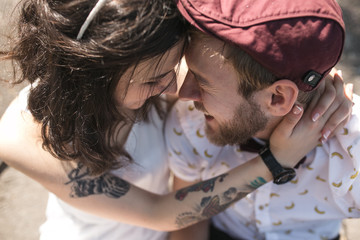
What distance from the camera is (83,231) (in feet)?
7.17

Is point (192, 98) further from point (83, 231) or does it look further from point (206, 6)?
point (83, 231)

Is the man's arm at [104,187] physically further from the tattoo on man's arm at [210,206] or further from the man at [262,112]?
the man at [262,112]

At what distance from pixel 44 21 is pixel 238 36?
0.68 metres

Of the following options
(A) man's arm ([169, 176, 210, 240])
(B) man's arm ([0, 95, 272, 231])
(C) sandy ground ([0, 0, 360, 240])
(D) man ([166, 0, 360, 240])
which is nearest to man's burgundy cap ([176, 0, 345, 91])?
(D) man ([166, 0, 360, 240])

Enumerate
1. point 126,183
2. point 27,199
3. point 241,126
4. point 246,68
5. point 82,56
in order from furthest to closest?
point 27,199, point 126,183, point 241,126, point 246,68, point 82,56

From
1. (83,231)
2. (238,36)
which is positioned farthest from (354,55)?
(83,231)

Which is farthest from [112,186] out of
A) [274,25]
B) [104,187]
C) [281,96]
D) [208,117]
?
[274,25]

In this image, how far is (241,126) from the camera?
187 centimetres

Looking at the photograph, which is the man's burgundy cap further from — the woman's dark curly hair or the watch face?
the watch face

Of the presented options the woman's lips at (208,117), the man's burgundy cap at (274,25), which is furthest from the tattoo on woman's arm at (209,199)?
the man's burgundy cap at (274,25)

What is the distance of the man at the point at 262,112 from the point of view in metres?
1.48

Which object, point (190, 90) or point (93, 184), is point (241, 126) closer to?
point (190, 90)

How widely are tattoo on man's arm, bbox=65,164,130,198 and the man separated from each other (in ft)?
1.21

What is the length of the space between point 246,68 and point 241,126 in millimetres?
335
